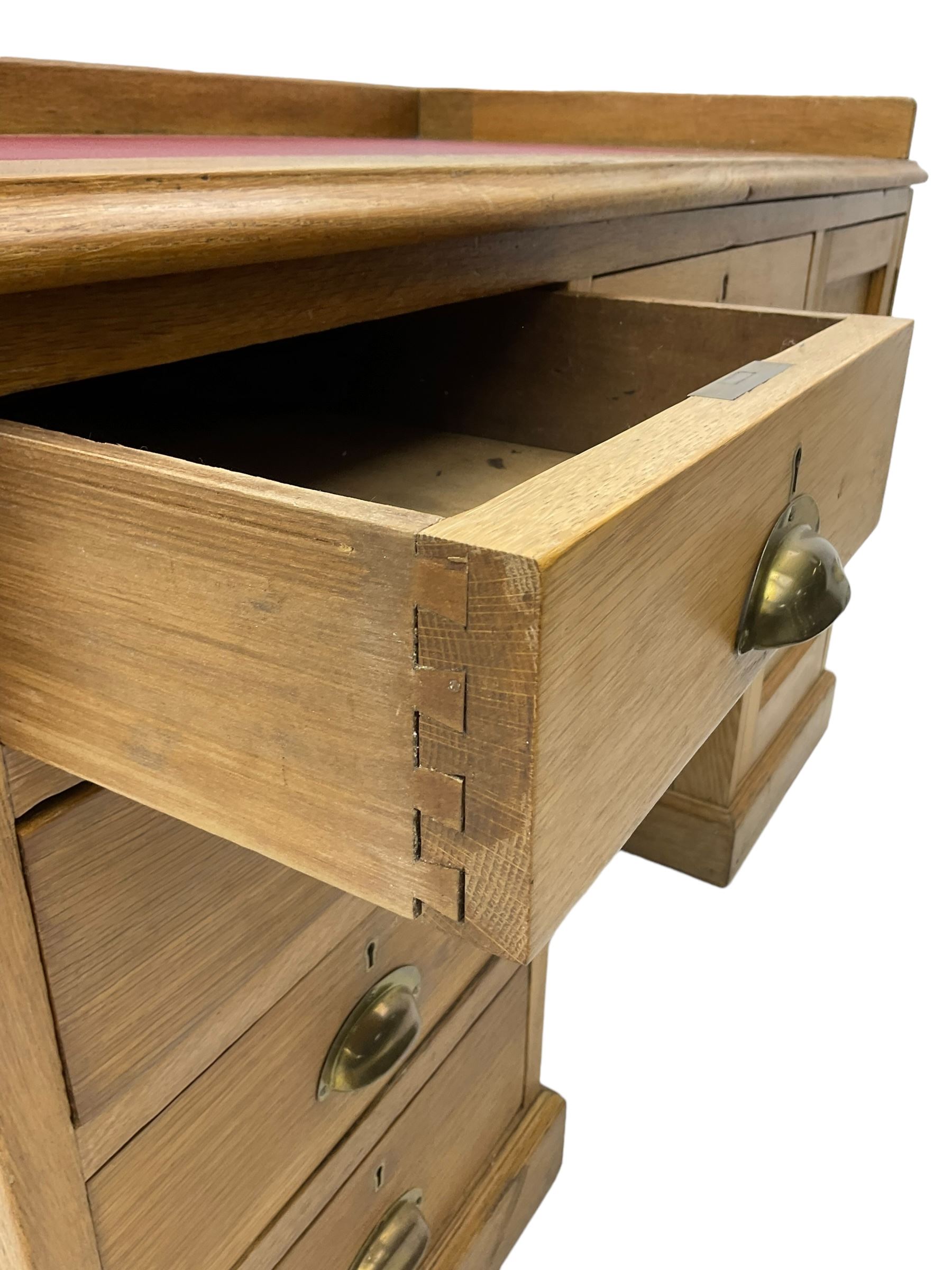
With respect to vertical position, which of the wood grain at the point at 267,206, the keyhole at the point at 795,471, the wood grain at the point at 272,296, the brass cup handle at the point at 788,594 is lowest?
the brass cup handle at the point at 788,594

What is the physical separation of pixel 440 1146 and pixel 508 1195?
15cm

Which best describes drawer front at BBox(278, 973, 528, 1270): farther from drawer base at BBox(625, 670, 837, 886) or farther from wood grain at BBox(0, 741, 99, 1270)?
drawer base at BBox(625, 670, 837, 886)

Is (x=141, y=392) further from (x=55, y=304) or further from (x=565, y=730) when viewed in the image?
(x=565, y=730)

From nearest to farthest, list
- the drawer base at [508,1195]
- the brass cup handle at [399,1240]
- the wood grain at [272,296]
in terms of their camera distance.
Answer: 1. the wood grain at [272,296]
2. the brass cup handle at [399,1240]
3. the drawer base at [508,1195]

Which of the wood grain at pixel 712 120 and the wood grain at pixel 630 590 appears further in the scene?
the wood grain at pixel 712 120

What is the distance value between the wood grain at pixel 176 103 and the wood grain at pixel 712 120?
0.19m

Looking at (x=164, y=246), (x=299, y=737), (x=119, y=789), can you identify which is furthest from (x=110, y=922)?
(x=164, y=246)

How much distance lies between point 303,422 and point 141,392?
0.13 meters

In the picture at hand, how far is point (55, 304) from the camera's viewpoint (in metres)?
0.47

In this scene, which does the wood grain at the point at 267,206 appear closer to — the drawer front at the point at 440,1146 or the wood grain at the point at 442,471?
the wood grain at the point at 442,471

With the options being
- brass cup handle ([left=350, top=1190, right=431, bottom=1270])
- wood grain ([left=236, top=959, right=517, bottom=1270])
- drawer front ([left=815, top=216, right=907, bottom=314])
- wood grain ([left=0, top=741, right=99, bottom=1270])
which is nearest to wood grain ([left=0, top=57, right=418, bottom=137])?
drawer front ([left=815, top=216, right=907, bottom=314])

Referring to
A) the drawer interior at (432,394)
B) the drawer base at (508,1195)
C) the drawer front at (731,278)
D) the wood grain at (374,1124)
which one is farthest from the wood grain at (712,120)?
the drawer base at (508,1195)

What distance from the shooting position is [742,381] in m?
0.54

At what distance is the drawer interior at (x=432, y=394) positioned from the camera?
2.43 feet
